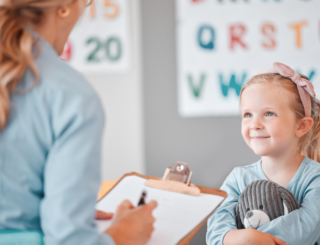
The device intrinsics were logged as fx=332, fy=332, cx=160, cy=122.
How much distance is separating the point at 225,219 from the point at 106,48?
3.52 ft

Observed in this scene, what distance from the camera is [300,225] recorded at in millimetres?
609

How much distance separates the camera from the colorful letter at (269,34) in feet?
4.81

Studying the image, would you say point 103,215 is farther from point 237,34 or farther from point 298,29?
point 298,29

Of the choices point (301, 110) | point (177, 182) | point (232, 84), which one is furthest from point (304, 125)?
point (232, 84)

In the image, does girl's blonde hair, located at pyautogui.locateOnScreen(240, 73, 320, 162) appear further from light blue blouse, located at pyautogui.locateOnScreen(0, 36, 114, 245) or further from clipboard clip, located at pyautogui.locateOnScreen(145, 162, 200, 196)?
light blue blouse, located at pyautogui.locateOnScreen(0, 36, 114, 245)

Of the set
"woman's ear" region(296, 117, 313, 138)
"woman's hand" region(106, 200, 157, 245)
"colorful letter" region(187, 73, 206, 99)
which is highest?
"colorful letter" region(187, 73, 206, 99)

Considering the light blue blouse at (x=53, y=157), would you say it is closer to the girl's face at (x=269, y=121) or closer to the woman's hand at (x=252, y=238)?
the woman's hand at (x=252, y=238)

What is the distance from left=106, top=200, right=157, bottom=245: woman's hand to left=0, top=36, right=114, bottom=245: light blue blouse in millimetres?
40

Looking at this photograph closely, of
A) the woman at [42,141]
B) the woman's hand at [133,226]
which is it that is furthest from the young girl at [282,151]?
the woman at [42,141]

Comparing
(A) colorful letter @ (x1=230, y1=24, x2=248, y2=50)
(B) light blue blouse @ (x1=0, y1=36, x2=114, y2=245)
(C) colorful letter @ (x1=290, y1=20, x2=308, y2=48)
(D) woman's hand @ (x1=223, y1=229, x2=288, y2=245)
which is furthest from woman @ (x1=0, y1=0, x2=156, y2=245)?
(C) colorful letter @ (x1=290, y1=20, x2=308, y2=48)

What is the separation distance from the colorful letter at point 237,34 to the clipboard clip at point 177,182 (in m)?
0.96

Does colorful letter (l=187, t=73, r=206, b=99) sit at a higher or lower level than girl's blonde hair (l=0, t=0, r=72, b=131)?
lower

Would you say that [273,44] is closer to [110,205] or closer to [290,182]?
[290,182]

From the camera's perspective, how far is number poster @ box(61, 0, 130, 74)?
1.51 metres
